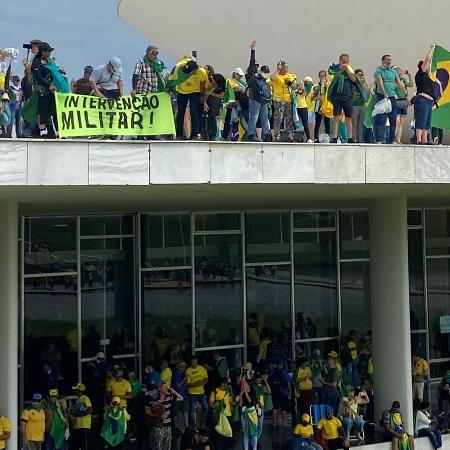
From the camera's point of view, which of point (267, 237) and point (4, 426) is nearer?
point (4, 426)

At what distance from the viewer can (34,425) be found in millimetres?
11977

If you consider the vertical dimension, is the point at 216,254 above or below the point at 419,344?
above

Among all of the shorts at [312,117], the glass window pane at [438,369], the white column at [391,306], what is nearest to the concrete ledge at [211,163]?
the shorts at [312,117]

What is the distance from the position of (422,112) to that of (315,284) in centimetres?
573

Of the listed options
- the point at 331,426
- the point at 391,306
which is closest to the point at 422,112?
Answer: the point at 391,306

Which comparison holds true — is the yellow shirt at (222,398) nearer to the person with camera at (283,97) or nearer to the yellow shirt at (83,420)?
the yellow shirt at (83,420)

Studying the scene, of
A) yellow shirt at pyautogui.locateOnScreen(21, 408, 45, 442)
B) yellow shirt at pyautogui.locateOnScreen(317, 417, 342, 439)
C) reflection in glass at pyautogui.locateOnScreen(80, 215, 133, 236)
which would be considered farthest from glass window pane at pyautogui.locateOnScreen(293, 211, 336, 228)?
yellow shirt at pyautogui.locateOnScreen(21, 408, 45, 442)

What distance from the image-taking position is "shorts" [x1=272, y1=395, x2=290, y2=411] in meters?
15.2

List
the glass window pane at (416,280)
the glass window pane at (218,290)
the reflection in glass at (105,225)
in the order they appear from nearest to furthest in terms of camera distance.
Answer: the reflection in glass at (105,225) → the glass window pane at (218,290) → the glass window pane at (416,280)

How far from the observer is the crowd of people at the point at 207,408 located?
12750 mm

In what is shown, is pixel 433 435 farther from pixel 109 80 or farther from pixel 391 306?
pixel 109 80

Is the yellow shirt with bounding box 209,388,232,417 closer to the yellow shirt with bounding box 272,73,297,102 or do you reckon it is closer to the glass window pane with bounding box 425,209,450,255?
the yellow shirt with bounding box 272,73,297,102

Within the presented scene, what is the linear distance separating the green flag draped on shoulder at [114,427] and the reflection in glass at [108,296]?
265 centimetres

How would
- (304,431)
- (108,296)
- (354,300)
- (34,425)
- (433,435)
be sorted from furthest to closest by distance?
1. (354,300)
2. (108,296)
3. (433,435)
4. (304,431)
5. (34,425)
